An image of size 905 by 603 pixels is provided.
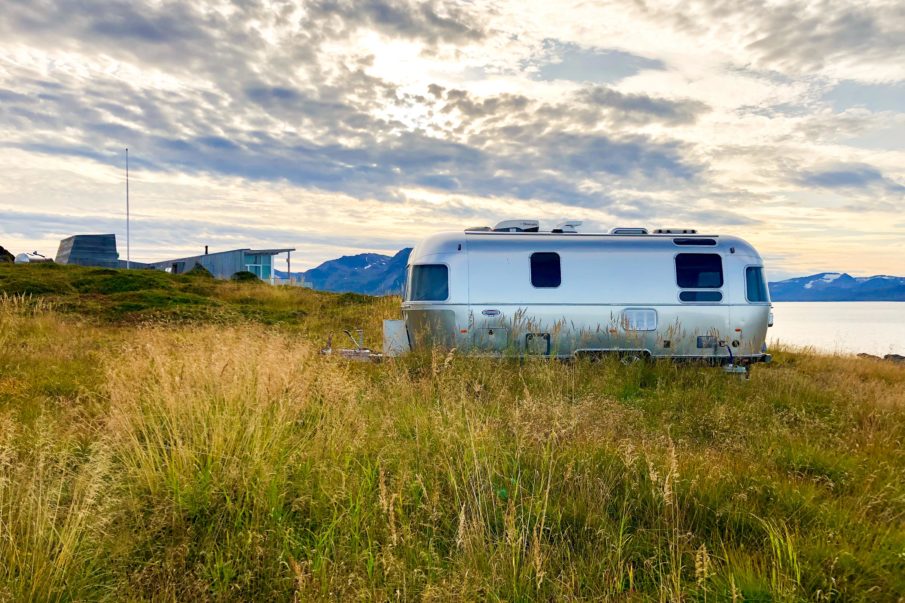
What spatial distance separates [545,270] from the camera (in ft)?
37.1

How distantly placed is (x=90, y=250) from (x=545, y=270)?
172ft

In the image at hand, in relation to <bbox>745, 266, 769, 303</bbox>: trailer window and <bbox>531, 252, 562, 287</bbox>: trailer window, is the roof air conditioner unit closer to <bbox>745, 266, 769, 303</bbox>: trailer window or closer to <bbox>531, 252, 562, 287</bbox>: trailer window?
<bbox>531, 252, 562, 287</bbox>: trailer window

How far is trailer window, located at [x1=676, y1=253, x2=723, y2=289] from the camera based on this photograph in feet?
37.8

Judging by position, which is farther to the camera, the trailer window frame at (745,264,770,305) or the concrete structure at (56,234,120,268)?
the concrete structure at (56,234,120,268)

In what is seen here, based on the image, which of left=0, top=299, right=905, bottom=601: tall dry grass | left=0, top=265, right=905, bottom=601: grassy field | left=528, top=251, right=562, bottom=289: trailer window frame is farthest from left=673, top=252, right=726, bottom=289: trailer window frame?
left=0, top=299, right=905, bottom=601: tall dry grass

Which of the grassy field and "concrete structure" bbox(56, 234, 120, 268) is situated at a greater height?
"concrete structure" bbox(56, 234, 120, 268)

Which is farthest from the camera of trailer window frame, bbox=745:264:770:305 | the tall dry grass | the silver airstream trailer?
trailer window frame, bbox=745:264:770:305

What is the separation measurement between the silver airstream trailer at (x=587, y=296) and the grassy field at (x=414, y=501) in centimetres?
430

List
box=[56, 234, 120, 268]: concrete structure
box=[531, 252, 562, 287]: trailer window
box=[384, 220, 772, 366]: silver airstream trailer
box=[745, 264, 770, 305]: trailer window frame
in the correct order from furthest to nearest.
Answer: box=[56, 234, 120, 268]: concrete structure < box=[745, 264, 770, 305]: trailer window frame < box=[531, 252, 562, 287]: trailer window < box=[384, 220, 772, 366]: silver airstream trailer

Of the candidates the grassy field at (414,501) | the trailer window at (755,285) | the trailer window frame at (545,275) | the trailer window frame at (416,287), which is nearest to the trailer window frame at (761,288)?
the trailer window at (755,285)

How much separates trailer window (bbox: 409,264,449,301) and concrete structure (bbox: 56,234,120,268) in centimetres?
4971

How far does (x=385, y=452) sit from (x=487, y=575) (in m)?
1.64

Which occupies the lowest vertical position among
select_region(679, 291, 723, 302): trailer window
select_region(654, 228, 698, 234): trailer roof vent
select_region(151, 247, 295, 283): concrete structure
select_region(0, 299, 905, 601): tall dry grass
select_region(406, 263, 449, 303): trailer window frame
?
select_region(0, 299, 905, 601): tall dry grass

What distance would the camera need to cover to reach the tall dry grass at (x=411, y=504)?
3156mm
